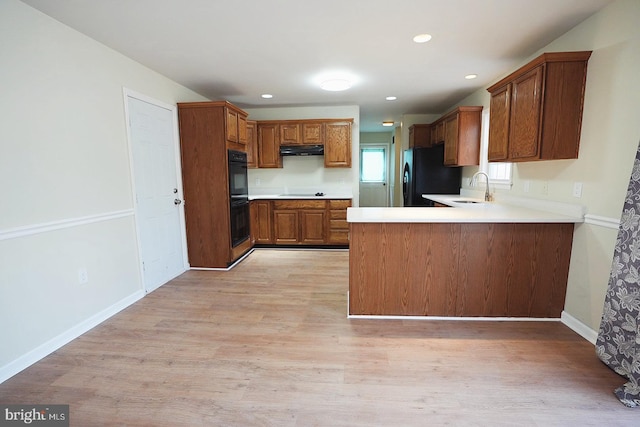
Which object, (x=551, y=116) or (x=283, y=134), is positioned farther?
(x=283, y=134)

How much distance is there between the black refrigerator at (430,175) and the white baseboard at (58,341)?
4179 millimetres

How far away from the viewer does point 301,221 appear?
4887 mm

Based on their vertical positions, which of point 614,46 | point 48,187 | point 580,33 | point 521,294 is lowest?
point 521,294

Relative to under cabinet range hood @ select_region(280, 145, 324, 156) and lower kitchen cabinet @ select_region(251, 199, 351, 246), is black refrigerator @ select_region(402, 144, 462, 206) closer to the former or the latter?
lower kitchen cabinet @ select_region(251, 199, 351, 246)

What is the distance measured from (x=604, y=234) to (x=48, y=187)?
4017 mm

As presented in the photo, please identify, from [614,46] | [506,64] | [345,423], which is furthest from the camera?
[506,64]

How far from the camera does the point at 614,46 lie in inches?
79.8

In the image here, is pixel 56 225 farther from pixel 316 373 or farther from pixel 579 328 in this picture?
pixel 579 328

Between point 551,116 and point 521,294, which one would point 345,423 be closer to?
point 521,294

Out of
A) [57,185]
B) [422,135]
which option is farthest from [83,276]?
[422,135]

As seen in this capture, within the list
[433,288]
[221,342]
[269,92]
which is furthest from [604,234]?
[269,92]

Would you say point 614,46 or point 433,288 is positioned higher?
point 614,46

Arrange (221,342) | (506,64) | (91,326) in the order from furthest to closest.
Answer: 1. (506,64)
2. (91,326)
3. (221,342)

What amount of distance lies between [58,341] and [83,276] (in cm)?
50
